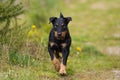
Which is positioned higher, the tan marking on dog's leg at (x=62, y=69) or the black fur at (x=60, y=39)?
the black fur at (x=60, y=39)

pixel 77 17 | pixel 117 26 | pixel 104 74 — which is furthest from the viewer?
pixel 77 17

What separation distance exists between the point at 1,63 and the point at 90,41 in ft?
27.8

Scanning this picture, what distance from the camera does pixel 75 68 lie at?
43.9 ft

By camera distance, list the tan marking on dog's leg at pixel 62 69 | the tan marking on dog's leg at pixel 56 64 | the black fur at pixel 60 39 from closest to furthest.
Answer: the tan marking on dog's leg at pixel 62 69
the black fur at pixel 60 39
the tan marking on dog's leg at pixel 56 64

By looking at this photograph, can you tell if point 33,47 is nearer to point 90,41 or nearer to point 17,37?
point 17,37

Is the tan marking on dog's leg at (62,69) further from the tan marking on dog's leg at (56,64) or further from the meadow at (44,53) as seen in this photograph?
the tan marking on dog's leg at (56,64)

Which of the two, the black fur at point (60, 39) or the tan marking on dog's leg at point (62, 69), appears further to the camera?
the black fur at point (60, 39)

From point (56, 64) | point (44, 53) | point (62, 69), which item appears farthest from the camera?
point (44, 53)

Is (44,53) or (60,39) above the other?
(60,39)

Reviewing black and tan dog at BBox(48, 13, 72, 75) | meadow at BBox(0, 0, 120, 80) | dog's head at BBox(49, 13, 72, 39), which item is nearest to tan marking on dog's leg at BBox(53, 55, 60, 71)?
black and tan dog at BBox(48, 13, 72, 75)

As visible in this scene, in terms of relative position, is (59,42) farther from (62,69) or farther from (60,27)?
(62,69)

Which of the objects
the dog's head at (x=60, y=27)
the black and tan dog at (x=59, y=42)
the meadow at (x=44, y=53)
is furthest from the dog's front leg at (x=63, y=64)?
the dog's head at (x=60, y=27)

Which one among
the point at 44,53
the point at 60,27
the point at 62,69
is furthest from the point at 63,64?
the point at 44,53

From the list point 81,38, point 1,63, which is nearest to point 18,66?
point 1,63
